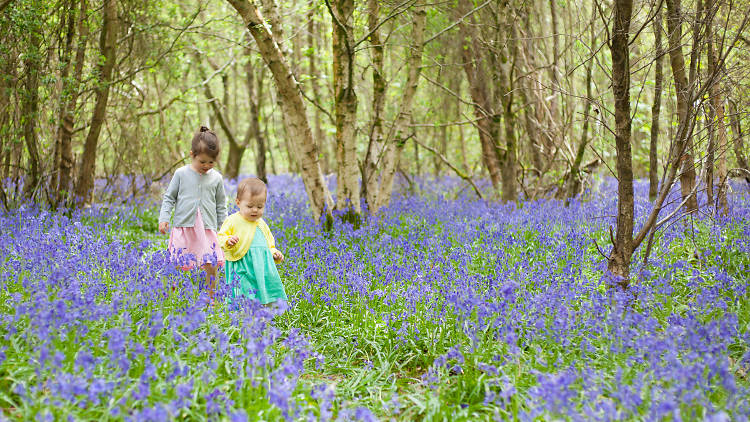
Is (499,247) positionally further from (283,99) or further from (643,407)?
(283,99)

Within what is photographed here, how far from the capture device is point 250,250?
430cm

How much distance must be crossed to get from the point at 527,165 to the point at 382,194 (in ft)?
16.3

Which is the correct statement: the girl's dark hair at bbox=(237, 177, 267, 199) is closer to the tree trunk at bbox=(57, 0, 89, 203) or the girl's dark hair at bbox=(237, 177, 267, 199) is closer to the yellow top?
the yellow top

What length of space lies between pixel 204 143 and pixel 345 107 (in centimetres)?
286

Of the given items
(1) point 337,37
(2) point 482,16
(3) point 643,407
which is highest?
(2) point 482,16

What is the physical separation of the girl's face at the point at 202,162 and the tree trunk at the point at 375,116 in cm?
336

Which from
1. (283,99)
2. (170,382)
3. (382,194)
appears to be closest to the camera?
(170,382)

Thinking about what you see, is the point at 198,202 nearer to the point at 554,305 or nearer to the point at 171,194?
the point at 171,194

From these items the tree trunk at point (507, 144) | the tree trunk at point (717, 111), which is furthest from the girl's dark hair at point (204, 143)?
the tree trunk at point (507, 144)

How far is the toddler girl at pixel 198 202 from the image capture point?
15.1ft

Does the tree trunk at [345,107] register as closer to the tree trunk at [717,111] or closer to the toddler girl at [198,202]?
the toddler girl at [198,202]

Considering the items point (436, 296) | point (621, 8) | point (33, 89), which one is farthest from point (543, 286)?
point (33, 89)

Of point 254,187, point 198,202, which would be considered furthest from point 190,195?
point 254,187

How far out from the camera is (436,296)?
413 centimetres
